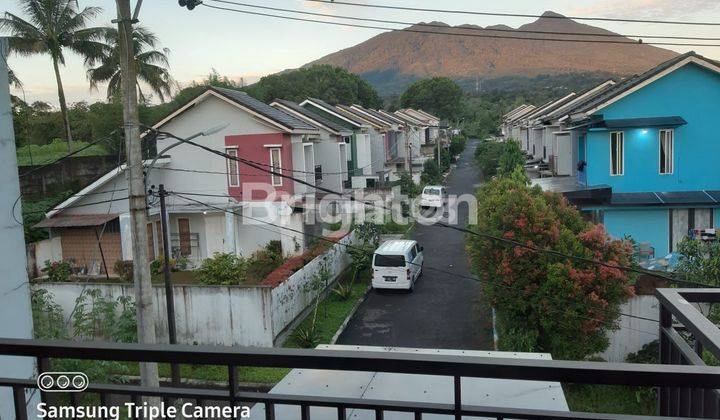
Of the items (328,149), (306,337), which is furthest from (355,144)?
(306,337)

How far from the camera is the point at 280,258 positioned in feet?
67.1

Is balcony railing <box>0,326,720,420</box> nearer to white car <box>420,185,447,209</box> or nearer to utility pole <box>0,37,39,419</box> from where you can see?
utility pole <box>0,37,39,419</box>

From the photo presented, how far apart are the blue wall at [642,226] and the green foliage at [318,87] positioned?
43.9 m

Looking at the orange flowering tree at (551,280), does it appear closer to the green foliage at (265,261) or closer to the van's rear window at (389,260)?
the van's rear window at (389,260)

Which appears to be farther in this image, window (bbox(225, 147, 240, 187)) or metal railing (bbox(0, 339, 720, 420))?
window (bbox(225, 147, 240, 187))

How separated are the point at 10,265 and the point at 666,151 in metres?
17.7

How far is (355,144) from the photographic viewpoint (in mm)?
32312

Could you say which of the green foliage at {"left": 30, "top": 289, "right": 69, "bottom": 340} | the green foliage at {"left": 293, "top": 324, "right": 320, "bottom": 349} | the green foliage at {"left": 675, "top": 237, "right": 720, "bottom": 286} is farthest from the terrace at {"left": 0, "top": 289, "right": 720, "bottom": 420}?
the green foliage at {"left": 293, "top": 324, "right": 320, "bottom": 349}

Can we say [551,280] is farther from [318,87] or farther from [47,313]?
[318,87]

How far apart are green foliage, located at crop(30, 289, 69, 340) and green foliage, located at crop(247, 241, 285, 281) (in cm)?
600

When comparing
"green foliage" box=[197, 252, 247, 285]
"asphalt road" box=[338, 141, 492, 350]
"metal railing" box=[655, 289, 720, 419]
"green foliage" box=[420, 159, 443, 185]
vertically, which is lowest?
"asphalt road" box=[338, 141, 492, 350]

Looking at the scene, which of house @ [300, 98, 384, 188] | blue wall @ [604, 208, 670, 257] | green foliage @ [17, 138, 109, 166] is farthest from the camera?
house @ [300, 98, 384, 188]

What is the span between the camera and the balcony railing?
5.21 ft

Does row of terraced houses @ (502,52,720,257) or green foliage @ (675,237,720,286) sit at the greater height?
row of terraced houses @ (502,52,720,257)
